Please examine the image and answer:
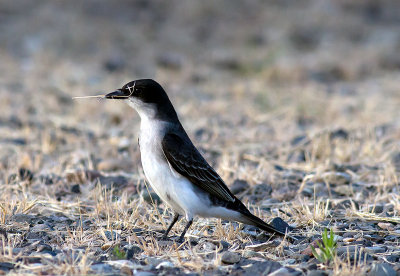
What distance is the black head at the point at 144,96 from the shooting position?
16.6 feet

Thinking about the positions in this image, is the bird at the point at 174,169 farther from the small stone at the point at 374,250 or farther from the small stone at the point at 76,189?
the small stone at the point at 76,189

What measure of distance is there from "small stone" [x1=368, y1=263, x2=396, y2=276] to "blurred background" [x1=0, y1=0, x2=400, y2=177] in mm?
3700

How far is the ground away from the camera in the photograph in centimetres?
461

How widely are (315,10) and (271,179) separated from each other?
12042mm

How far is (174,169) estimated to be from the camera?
4.92 meters

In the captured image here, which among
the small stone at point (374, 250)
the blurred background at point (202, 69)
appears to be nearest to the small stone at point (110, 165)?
the blurred background at point (202, 69)

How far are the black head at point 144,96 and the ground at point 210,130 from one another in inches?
34.3

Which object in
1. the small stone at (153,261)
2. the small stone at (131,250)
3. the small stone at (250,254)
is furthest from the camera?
the small stone at (250,254)

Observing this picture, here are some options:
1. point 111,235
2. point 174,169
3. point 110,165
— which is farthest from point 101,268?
point 110,165

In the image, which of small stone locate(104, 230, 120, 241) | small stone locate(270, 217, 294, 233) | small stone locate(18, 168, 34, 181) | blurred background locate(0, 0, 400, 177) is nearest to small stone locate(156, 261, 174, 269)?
small stone locate(104, 230, 120, 241)

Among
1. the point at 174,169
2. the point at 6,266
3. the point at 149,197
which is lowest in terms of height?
the point at 6,266

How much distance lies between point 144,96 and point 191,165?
0.64 m

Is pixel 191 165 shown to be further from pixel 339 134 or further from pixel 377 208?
pixel 339 134

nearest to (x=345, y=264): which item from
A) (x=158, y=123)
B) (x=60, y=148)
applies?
(x=158, y=123)
